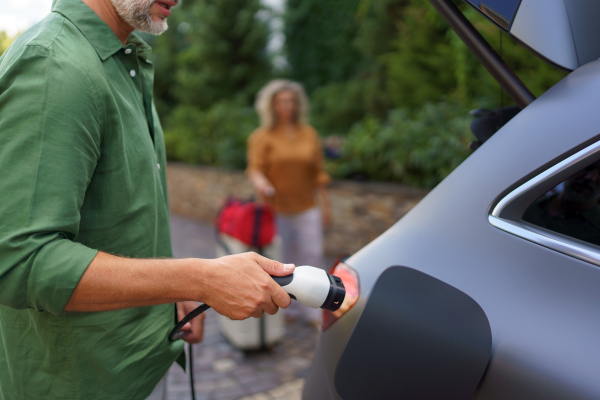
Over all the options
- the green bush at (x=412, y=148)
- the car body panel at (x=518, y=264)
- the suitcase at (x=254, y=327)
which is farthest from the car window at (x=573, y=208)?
the green bush at (x=412, y=148)

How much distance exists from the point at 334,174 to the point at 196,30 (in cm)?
586

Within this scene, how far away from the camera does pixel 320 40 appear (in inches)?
389

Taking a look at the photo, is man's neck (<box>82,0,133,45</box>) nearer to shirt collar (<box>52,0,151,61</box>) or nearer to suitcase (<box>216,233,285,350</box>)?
shirt collar (<box>52,0,151,61</box>)

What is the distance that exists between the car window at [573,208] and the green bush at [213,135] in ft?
23.2

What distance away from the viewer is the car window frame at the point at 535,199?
1010mm

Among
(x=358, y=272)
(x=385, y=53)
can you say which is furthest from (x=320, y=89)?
(x=358, y=272)

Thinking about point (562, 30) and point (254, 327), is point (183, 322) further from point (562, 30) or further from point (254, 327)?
point (254, 327)

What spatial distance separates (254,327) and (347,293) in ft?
7.42

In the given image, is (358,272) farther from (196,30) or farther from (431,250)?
(196,30)

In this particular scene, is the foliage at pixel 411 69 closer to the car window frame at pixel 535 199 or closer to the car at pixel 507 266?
the car at pixel 507 266

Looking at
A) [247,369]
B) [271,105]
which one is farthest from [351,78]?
[247,369]

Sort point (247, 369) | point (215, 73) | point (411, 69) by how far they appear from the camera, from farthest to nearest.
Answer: point (215, 73) < point (411, 69) < point (247, 369)

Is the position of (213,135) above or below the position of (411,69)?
below

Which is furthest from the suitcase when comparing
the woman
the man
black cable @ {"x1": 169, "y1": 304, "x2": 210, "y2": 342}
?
the man
